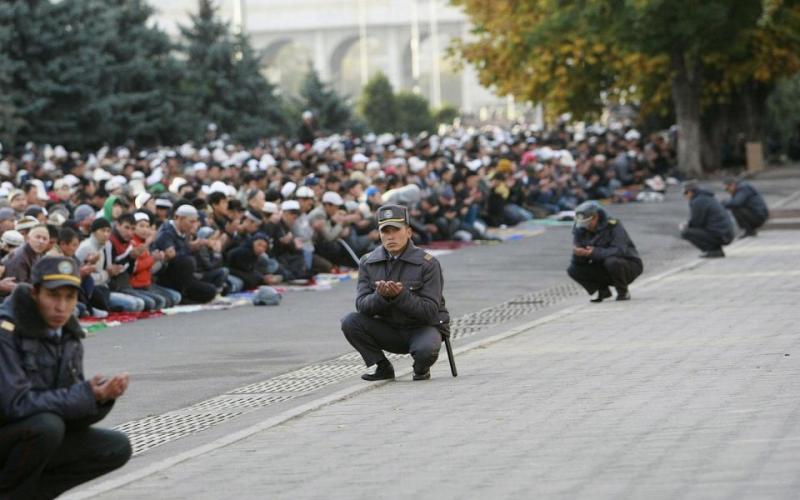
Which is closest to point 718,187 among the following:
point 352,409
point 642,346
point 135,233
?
point 135,233

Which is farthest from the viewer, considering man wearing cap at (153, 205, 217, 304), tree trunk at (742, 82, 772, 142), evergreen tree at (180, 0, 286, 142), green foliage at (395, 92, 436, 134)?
green foliage at (395, 92, 436, 134)

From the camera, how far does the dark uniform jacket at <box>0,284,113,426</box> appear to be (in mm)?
7684

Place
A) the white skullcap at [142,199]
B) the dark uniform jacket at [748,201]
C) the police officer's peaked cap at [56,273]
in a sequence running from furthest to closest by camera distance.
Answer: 1. the dark uniform jacket at [748,201]
2. the white skullcap at [142,199]
3. the police officer's peaked cap at [56,273]

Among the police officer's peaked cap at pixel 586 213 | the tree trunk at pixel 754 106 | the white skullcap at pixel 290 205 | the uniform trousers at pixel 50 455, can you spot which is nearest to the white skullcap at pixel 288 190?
the white skullcap at pixel 290 205

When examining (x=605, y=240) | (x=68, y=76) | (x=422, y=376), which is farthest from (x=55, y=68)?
(x=422, y=376)

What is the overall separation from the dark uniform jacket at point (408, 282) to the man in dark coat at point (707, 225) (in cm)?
1303

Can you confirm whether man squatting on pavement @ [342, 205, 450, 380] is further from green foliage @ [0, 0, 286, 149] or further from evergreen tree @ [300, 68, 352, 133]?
evergreen tree @ [300, 68, 352, 133]

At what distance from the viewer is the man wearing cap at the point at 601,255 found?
19359 millimetres

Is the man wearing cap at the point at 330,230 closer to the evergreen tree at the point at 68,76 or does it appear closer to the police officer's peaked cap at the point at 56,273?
the evergreen tree at the point at 68,76

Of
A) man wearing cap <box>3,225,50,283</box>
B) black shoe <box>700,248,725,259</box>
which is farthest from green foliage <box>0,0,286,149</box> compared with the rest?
→ man wearing cap <box>3,225,50,283</box>

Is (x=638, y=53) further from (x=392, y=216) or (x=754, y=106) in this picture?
(x=392, y=216)

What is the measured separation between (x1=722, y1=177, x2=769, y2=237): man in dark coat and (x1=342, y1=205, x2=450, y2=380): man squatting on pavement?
16.5 metres

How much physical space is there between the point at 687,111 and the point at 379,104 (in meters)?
33.8

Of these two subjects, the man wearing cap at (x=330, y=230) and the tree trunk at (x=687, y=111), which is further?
the tree trunk at (x=687, y=111)
